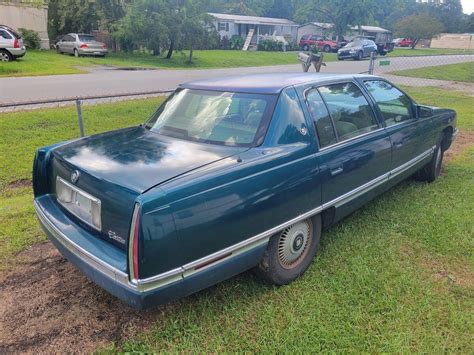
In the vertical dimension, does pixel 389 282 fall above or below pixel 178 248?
below

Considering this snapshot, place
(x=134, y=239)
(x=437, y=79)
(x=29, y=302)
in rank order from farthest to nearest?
(x=437, y=79) < (x=29, y=302) < (x=134, y=239)

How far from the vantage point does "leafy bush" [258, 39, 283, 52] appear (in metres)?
A: 41.3

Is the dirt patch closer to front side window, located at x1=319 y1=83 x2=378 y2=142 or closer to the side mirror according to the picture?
front side window, located at x1=319 y1=83 x2=378 y2=142

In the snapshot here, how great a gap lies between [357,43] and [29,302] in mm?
34536

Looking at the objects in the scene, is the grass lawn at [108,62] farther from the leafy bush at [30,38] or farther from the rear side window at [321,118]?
the rear side window at [321,118]

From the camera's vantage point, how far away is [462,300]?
2.99 meters

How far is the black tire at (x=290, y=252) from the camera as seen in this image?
2.96 meters

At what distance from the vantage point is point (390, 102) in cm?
441

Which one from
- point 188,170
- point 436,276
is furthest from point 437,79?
point 188,170

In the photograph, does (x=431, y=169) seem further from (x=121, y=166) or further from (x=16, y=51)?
(x=16, y=51)

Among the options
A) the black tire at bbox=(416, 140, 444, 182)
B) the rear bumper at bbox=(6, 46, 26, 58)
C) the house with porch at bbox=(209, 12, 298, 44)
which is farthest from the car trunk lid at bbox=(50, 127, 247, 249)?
the house with porch at bbox=(209, 12, 298, 44)

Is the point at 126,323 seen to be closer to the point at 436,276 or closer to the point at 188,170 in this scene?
the point at 188,170

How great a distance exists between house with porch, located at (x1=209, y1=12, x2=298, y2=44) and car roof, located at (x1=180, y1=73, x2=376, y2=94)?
45.3 m

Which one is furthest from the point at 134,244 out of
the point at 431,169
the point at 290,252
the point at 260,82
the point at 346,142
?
the point at 431,169
